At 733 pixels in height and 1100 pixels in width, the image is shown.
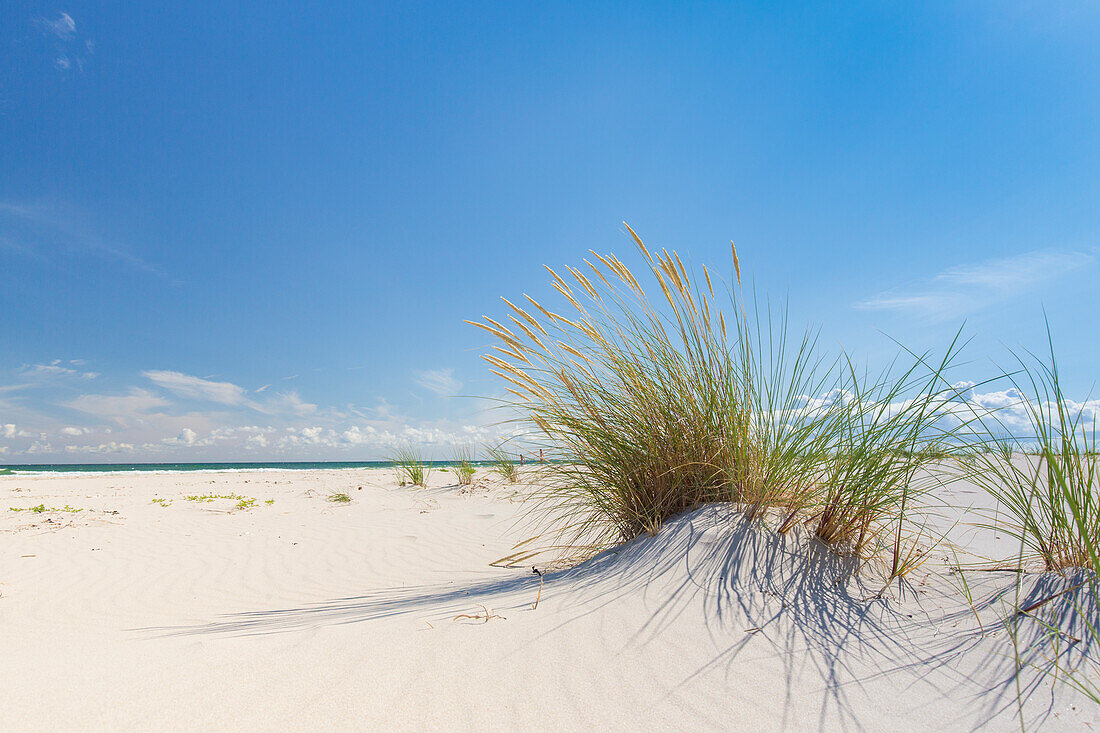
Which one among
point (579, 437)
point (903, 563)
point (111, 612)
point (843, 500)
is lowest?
point (111, 612)

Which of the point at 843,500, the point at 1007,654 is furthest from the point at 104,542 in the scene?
the point at 1007,654

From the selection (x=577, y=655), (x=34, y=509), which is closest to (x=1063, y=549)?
(x=577, y=655)

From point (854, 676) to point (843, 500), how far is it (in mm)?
767

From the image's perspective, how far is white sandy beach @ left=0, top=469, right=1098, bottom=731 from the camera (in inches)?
51.0

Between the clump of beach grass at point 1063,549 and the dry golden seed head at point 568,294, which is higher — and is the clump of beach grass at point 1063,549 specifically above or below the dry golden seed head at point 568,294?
below

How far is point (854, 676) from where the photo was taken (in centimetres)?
140

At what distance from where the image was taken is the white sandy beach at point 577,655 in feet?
4.25

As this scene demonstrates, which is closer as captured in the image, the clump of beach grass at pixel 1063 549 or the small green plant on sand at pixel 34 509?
the clump of beach grass at pixel 1063 549

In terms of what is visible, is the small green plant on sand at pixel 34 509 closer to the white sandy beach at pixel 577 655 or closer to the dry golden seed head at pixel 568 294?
the white sandy beach at pixel 577 655

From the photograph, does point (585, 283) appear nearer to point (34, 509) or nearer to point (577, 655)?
point (577, 655)

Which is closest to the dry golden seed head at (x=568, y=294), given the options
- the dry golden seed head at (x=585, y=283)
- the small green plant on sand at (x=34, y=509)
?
the dry golden seed head at (x=585, y=283)

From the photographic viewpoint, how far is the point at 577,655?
154 cm

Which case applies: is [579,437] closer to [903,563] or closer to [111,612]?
[903,563]

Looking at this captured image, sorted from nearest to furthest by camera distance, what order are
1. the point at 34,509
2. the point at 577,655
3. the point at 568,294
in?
1. the point at 577,655
2. the point at 568,294
3. the point at 34,509
